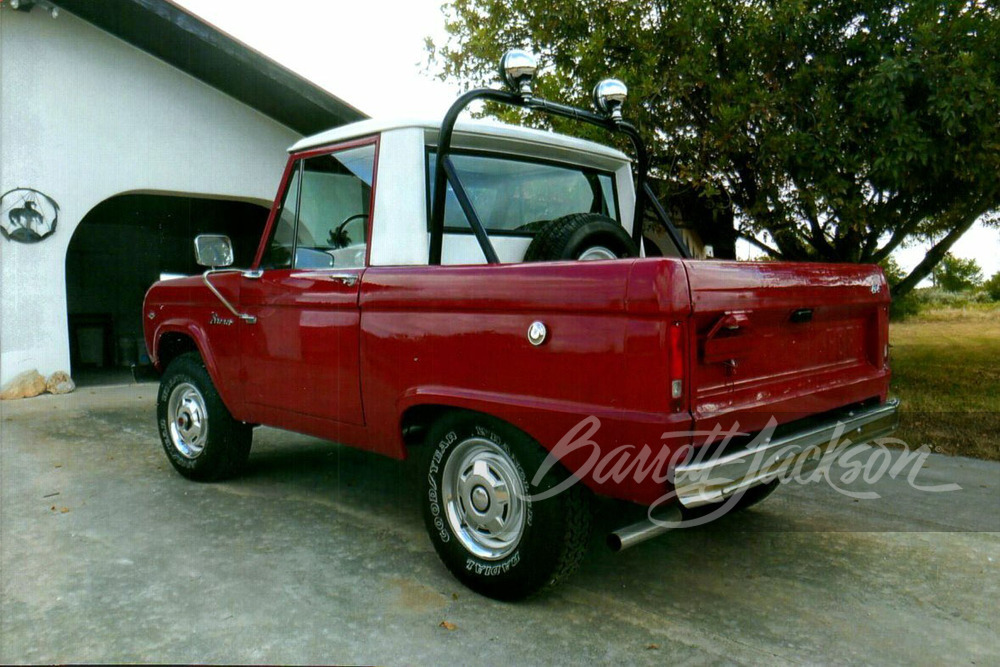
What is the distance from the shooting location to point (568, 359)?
285 centimetres

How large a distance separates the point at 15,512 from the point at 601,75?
659 cm

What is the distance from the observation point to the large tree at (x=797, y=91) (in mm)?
6535

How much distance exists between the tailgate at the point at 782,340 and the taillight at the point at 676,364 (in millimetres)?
61

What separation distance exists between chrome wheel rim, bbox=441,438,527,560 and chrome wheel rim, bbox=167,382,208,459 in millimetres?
2230

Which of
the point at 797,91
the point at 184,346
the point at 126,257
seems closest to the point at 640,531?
the point at 184,346

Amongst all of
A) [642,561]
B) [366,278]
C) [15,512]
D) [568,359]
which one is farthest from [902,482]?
[15,512]

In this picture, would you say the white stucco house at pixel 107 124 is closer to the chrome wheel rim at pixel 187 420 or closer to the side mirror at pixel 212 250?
the chrome wheel rim at pixel 187 420

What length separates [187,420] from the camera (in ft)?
16.6

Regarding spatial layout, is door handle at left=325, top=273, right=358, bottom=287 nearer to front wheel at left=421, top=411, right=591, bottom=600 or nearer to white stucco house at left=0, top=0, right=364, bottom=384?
front wheel at left=421, top=411, right=591, bottom=600

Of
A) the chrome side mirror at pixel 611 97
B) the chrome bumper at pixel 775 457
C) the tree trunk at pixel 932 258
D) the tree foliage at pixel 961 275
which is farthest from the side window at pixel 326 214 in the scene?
the tree foliage at pixel 961 275

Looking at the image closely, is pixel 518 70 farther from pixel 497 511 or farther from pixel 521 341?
pixel 497 511

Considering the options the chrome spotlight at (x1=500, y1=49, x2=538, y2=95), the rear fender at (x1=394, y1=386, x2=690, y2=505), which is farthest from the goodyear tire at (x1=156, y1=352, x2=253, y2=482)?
the chrome spotlight at (x1=500, y1=49, x2=538, y2=95)

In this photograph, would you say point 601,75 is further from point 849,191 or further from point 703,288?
point 703,288

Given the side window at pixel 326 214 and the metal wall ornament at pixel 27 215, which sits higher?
the metal wall ornament at pixel 27 215
